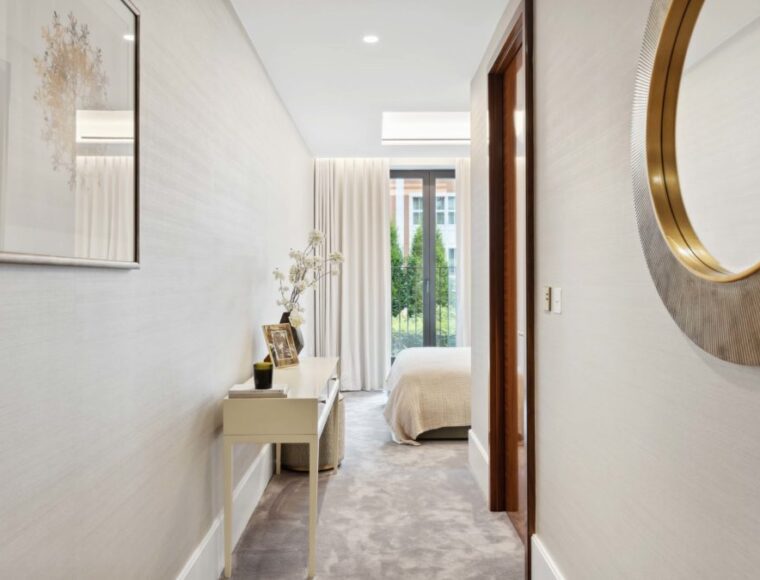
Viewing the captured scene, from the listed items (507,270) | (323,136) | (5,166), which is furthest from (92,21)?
(323,136)

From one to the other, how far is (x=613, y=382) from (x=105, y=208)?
4.52 feet

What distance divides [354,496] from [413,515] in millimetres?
393

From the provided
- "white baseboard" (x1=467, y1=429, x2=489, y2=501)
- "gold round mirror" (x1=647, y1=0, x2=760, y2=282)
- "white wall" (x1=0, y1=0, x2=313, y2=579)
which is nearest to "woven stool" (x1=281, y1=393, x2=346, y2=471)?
"white wall" (x1=0, y1=0, x2=313, y2=579)

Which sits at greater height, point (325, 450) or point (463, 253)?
point (463, 253)

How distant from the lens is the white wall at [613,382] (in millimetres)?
1021

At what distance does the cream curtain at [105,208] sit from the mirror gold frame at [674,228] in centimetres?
126

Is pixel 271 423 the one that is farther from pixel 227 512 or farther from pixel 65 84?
pixel 65 84

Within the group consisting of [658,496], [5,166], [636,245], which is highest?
[5,166]

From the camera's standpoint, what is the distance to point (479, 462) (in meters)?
3.17

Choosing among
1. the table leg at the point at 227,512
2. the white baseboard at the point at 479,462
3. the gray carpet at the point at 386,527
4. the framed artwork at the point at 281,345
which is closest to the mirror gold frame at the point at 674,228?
the gray carpet at the point at 386,527

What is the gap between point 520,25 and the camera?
93.0 inches

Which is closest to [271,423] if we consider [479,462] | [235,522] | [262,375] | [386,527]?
[262,375]

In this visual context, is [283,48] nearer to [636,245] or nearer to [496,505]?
[636,245]

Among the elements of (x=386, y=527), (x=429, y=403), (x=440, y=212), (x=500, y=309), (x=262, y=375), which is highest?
(x=440, y=212)
